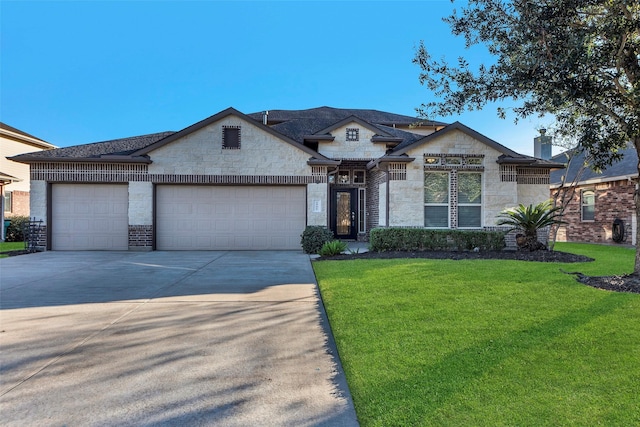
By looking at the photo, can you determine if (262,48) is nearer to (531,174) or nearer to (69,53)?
(69,53)

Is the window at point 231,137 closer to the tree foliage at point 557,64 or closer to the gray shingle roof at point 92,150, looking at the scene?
the gray shingle roof at point 92,150

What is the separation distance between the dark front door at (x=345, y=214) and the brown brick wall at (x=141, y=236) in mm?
7356

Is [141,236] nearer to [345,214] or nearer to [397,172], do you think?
[345,214]

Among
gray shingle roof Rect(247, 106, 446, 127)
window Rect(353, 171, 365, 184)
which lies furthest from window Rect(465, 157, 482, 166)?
gray shingle roof Rect(247, 106, 446, 127)

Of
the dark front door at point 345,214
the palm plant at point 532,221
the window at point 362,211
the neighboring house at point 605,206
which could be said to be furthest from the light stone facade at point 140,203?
the neighboring house at point 605,206

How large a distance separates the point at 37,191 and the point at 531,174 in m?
17.9

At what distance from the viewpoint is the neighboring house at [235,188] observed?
1299 cm

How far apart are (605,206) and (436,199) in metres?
9.05

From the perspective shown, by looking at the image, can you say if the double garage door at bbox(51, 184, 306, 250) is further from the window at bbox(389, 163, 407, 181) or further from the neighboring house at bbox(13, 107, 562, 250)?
the window at bbox(389, 163, 407, 181)

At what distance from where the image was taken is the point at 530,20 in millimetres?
5797

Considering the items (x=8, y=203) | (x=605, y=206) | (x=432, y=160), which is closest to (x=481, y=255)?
(x=432, y=160)

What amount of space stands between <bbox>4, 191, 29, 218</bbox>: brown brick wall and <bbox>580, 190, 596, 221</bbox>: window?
29499 millimetres

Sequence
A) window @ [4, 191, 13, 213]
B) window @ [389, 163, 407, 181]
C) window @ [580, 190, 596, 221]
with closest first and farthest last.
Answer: window @ [389, 163, 407, 181], window @ [580, 190, 596, 221], window @ [4, 191, 13, 213]

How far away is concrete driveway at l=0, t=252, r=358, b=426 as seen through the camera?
2713mm
